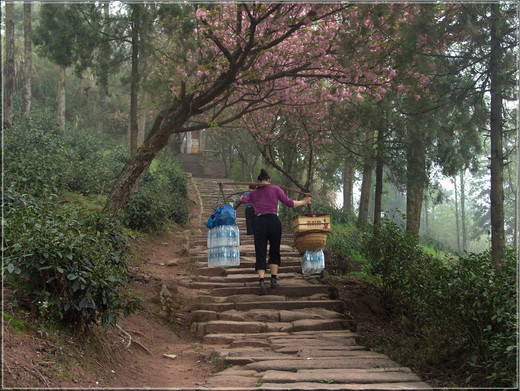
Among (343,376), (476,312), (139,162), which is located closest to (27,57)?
(139,162)

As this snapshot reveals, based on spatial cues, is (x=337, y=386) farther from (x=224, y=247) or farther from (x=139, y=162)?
(x=139, y=162)

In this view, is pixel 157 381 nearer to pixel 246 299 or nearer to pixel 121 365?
pixel 121 365

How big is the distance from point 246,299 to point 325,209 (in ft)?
39.4

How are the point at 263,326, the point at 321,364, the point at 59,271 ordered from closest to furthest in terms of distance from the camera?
the point at 59,271
the point at 321,364
the point at 263,326

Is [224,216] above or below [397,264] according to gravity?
above

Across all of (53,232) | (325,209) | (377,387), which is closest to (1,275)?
(53,232)

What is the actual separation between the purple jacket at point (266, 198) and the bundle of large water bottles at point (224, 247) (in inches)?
24.8

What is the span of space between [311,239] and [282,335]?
1565 millimetres

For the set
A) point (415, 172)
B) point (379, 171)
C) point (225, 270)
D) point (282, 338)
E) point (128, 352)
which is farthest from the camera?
point (379, 171)

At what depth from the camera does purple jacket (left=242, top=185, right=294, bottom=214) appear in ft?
27.5

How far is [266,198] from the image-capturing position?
838 centimetres

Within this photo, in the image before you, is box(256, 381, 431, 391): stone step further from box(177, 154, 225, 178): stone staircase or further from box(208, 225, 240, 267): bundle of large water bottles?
box(177, 154, 225, 178): stone staircase

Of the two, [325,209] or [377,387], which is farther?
[325,209]

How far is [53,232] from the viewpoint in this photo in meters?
4.96
